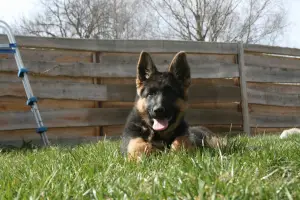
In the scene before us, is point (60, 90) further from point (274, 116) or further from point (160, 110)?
point (274, 116)

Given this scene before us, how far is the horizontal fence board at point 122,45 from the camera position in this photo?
674 centimetres

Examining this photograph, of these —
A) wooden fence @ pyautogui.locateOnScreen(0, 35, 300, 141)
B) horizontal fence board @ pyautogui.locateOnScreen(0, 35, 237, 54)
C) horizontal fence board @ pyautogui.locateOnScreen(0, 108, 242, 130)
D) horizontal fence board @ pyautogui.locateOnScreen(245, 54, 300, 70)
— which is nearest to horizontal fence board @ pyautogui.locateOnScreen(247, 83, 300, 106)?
wooden fence @ pyautogui.locateOnScreen(0, 35, 300, 141)

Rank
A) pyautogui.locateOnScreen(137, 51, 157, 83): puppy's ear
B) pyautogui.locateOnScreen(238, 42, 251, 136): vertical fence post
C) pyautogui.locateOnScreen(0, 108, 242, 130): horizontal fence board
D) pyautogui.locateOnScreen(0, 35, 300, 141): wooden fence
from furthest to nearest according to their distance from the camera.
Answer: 1. pyautogui.locateOnScreen(238, 42, 251, 136): vertical fence post
2. pyautogui.locateOnScreen(0, 35, 300, 141): wooden fence
3. pyautogui.locateOnScreen(0, 108, 242, 130): horizontal fence board
4. pyautogui.locateOnScreen(137, 51, 157, 83): puppy's ear

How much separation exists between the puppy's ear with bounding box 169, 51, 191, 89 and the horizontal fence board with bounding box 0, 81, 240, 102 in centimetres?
307

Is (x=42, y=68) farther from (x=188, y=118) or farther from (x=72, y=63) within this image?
(x=188, y=118)

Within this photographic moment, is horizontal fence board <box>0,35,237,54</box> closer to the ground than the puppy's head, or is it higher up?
higher up

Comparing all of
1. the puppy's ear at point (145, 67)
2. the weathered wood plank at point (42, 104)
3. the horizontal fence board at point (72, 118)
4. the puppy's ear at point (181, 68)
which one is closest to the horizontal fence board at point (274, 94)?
the horizontal fence board at point (72, 118)

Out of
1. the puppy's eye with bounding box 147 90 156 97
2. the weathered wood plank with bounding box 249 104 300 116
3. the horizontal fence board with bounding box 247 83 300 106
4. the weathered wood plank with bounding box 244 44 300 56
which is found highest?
the weathered wood plank with bounding box 244 44 300 56

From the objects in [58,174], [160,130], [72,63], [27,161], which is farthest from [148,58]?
[72,63]

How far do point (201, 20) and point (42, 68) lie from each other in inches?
880

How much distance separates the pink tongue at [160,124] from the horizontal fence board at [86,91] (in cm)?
329

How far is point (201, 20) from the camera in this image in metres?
27.8

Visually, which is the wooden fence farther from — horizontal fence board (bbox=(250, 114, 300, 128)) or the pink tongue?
the pink tongue

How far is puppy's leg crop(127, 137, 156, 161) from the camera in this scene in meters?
3.50
